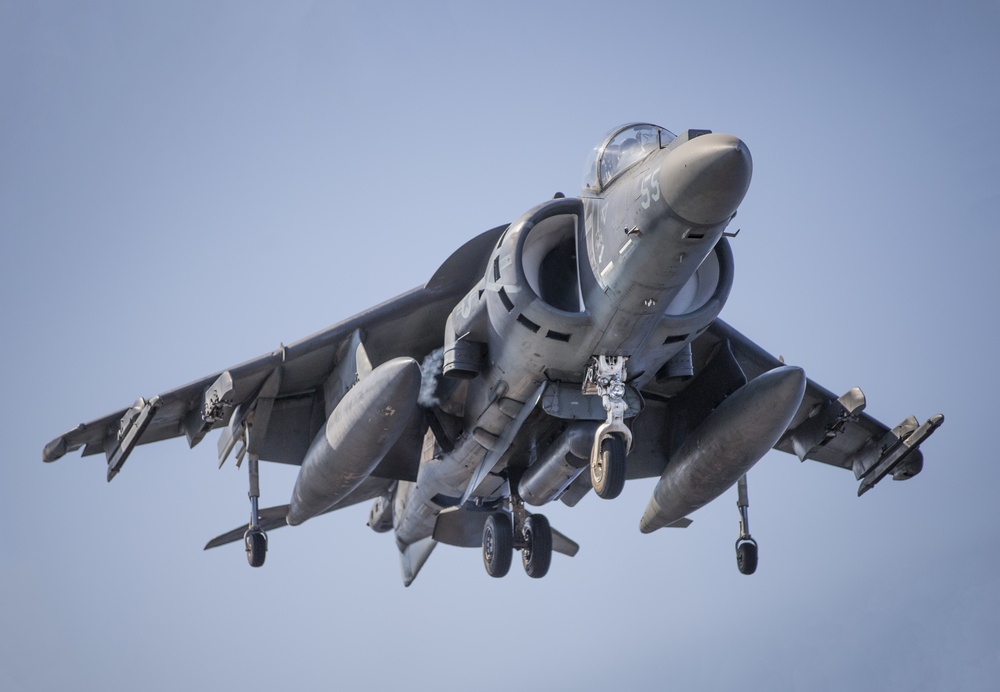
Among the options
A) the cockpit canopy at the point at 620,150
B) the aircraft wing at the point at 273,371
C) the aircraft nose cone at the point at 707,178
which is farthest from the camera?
the aircraft wing at the point at 273,371

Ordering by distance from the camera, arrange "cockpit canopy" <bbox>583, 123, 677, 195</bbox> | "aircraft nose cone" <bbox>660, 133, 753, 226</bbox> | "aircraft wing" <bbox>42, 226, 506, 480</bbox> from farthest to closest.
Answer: "aircraft wing" <bbox>42, 226, 506, 480</bbox>
"cockpit canopy" <bbox>583, 123, 677, 195</bbox>
"aircraft nose cone" <bbox>660, 133, 753, 226</bbox>

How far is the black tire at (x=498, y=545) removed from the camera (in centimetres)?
1281

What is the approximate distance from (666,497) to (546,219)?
322 cm

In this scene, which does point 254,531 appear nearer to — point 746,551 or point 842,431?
point 746,551

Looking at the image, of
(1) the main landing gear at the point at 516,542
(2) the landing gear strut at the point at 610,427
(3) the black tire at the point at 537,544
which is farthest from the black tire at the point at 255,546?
(2) the landing gear strut at the point at 610,427

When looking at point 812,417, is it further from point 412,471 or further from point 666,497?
point 412,471

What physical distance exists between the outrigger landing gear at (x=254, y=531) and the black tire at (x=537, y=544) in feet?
8.54

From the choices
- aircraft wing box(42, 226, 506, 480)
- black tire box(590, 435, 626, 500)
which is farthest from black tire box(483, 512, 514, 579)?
black tire box(590, 435, 626, 500)

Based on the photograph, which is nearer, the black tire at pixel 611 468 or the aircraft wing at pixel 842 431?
the black tire at pixel 611 468

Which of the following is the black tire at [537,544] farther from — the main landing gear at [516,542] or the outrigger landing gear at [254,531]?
the outrigger landing gear at [254,531]

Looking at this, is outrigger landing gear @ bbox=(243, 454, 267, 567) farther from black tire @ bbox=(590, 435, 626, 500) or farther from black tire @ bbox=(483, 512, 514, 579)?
black tire @ bbox=(590, 435, 626, 500)

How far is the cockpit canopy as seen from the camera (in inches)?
414

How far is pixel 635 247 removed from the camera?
9953 millimetres

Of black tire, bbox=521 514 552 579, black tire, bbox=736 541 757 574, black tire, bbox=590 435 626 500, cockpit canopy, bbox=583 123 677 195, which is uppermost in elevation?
cockpit canopy, bbox=583 123 677 195
